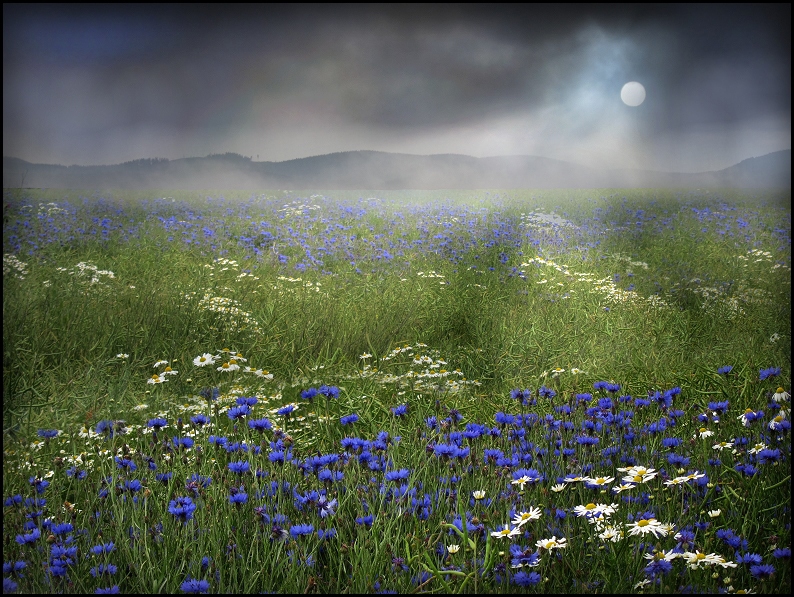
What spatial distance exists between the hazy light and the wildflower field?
0.44 metres

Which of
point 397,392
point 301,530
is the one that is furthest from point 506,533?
point 397,392

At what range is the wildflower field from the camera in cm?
139

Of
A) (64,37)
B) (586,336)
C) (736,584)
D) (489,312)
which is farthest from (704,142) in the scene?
(64,37)

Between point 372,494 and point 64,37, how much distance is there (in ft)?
7.91

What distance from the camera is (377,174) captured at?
300cm

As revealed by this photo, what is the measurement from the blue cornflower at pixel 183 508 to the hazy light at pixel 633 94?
8.91 feet

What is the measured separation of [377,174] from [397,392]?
1.07m

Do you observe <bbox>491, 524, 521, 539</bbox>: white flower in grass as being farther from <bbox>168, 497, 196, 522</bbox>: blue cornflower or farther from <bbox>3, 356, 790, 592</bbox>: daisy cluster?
<bbox>168, 497, 196, 522</bbox>: blue cornflower

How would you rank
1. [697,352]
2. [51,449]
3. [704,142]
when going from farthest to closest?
[704,142], [697,352], [51,449]

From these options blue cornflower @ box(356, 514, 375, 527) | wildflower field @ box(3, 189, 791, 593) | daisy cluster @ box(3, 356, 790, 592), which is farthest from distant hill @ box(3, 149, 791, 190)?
blue cornflower @ box(356, 514, 375, 527)

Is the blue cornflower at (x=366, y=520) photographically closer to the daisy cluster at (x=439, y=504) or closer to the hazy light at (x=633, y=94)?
the daisy cluster at (x=439, y=504)

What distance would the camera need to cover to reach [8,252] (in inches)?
106

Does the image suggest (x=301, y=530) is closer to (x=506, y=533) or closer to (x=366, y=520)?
(x=366, y=520)

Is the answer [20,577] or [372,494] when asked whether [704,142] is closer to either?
[372,494]
